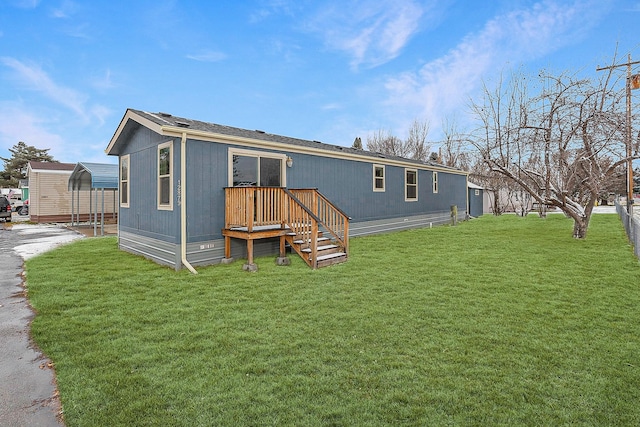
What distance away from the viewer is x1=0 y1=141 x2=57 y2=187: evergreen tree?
39.9 m

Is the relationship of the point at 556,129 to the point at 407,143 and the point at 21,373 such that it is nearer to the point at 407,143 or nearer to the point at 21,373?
the point at 21,373

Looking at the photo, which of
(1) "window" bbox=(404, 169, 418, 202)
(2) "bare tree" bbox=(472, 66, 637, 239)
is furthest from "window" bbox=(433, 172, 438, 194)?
(2) "bare tree" bbox=(472, 66, 637, 239)

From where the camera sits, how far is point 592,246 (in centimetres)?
914

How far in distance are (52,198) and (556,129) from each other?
22.4 metres

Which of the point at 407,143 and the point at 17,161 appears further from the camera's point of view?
the point at 17,161

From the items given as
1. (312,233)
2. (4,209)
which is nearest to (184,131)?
(312,233)

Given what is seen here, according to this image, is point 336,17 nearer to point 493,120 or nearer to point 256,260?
point 493,120

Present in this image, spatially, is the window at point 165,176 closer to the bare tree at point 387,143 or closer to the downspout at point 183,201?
the downspout at point 183,201

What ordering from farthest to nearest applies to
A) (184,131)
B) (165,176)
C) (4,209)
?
(4,209) < (165,176) < (184,131)

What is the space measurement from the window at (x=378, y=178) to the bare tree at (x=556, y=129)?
3150 mm

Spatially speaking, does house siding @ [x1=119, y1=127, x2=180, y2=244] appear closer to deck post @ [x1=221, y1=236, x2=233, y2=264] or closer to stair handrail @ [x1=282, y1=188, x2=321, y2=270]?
deck post @ [x1=221, y1=236, x2=233, y2=264]

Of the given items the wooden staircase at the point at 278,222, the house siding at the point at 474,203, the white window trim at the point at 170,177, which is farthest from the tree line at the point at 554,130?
the house siding at the point at 474,203

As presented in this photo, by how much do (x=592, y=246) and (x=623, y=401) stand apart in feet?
27.9

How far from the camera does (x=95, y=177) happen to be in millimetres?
12281
